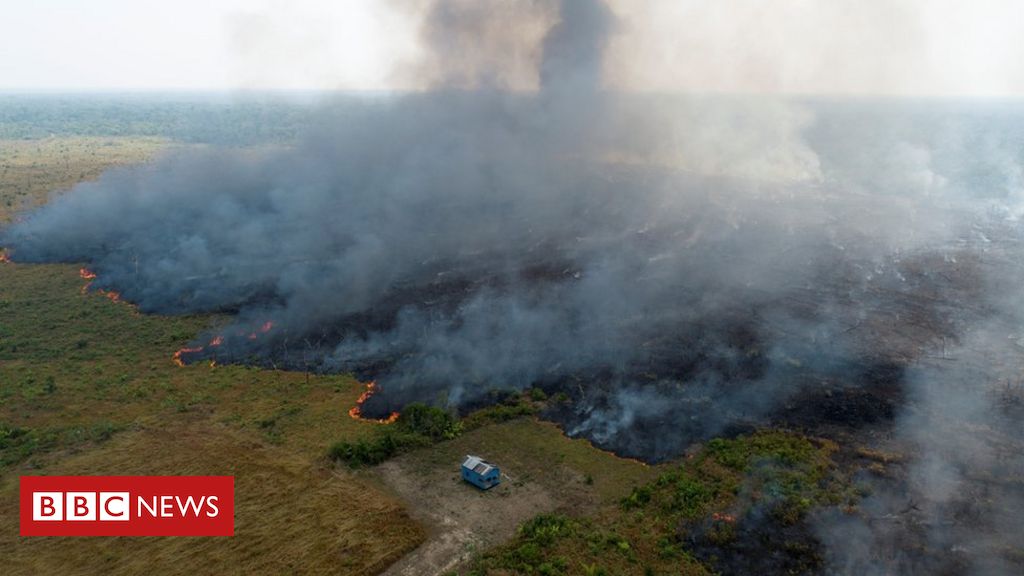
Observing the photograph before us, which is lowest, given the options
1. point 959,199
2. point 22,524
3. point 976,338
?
point 22,524

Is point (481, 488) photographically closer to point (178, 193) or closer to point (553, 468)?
point (553, 468)

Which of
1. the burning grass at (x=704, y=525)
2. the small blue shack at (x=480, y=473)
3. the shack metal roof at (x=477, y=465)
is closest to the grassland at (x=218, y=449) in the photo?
the small blue shack at (x=480, y=473)

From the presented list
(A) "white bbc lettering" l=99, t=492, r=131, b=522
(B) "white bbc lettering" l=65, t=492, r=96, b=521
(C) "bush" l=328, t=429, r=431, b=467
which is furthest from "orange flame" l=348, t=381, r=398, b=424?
(B) "white bbc lettering" l=65, t=492, r=96, b=521

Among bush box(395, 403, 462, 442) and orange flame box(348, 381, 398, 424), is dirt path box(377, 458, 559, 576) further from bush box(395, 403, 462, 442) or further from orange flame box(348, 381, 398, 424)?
orange flame box(348, 381, 398, 424)

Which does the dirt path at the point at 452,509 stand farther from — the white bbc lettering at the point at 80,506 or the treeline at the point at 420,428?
the white bbc lettering at the point at 80,506

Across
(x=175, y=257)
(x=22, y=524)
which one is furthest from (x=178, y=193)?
(x=22, y=524)

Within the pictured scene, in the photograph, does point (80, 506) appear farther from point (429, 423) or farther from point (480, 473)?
point (480, 473)

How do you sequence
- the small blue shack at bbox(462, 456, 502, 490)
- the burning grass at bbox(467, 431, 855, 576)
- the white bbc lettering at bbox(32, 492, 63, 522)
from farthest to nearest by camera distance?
the small blue shack at bbox(462, 456, 502, 490), the white bbc lettering at bbox(32, 492, 63, 522), the burning grass at bbox(467, 431, 855, 576)
